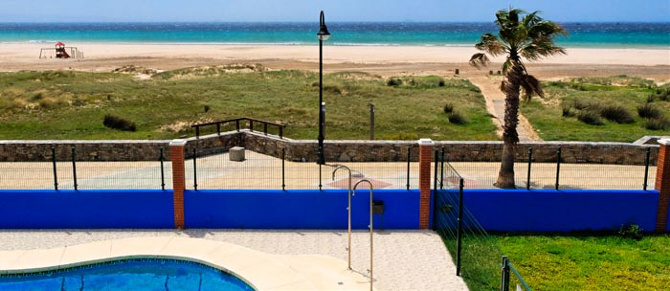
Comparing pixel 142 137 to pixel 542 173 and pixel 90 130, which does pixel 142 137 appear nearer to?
pixel 90 130

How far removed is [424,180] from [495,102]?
27.9 metres

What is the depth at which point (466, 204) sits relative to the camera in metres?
18.5

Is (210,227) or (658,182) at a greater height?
(658,182)

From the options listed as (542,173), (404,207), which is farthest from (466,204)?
(542,173)

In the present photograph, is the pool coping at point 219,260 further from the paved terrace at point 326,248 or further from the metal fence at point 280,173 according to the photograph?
the metal fence at point 280,173

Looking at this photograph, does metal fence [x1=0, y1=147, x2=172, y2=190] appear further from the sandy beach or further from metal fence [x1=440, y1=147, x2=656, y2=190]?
the sandy beach

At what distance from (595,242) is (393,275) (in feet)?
20.0

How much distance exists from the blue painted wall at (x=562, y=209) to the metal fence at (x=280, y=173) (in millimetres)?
2209

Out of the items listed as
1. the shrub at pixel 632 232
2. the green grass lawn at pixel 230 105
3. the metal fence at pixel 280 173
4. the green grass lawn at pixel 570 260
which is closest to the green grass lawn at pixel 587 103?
the green grass lawn at pixel 230 105

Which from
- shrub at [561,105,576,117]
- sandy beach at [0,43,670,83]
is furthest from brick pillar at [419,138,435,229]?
sandy beach at [0,43,670,83]

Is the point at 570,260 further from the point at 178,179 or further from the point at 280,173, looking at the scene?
the point at 178,179

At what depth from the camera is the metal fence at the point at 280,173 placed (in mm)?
19938

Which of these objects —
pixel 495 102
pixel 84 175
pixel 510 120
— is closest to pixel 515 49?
pixel 510 120

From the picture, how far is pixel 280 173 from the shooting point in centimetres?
2172
